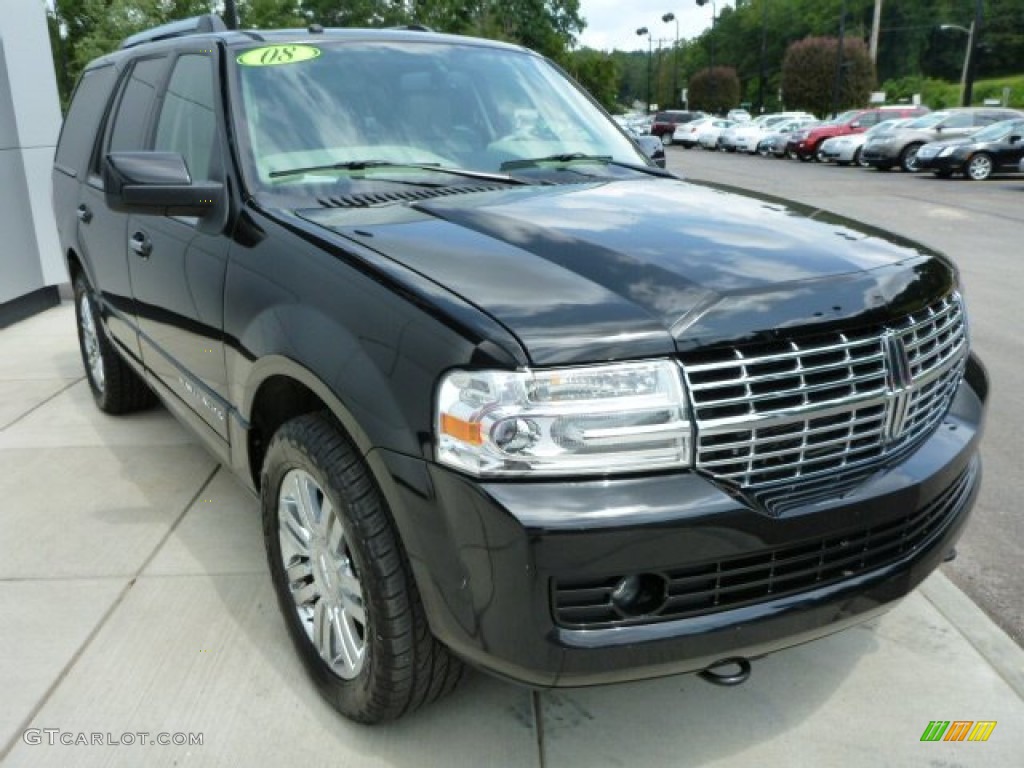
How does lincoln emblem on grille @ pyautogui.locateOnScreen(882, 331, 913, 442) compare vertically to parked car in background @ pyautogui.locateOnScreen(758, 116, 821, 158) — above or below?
above

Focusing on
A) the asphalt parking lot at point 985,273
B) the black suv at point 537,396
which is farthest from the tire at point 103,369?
the asphalt parking lot at point 985,273

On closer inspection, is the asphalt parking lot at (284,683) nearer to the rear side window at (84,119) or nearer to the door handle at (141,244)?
the door handle at (141,244)

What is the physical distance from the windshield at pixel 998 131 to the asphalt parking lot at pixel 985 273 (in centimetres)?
101

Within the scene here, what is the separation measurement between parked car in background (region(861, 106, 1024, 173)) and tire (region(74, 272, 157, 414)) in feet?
74.8

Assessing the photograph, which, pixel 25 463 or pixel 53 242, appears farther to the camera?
pixel 53 242

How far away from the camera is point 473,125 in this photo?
362 cm

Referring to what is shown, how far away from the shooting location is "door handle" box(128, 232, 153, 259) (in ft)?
12.1

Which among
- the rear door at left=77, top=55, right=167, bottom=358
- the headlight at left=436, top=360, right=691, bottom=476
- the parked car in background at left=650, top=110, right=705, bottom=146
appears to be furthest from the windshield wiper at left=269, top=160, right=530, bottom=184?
the parked car in background at left=650, top=110, right=705, bottom=146

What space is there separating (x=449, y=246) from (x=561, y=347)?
616mm

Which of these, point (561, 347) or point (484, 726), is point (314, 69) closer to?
point (561, 347)

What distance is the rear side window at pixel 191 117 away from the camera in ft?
11.1

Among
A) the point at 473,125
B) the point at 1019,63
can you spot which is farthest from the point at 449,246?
the point at 1019,63

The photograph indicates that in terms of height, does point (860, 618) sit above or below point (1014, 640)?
above

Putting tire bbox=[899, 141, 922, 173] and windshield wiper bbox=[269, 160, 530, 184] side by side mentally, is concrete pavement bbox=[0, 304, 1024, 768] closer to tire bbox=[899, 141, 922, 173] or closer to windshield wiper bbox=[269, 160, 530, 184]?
windshield wiper bbox=[269, 160, 530, 184]
